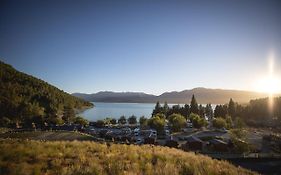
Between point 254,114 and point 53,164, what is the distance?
408 feet

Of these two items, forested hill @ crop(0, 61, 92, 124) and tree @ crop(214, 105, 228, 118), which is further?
tree @ crop(214, 105, 228, 118)

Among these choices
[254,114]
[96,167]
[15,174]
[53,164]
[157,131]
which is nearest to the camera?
[15,174]

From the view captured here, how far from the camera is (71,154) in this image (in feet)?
39.3

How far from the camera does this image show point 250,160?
1041 inches

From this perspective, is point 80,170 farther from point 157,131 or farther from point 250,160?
point 157,131

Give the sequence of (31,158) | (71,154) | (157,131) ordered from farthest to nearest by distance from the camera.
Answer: (157,131) → (71,154) → (31,158)

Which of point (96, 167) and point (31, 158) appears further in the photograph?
point (31, 158)

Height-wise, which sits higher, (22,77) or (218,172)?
(22,77)

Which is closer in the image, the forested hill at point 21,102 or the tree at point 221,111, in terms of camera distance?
the forested hill at point 21,102

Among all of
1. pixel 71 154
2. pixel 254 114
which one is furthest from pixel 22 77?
pixel 71 154

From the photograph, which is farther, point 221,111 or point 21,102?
point 21,102

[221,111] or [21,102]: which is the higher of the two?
[21,102]

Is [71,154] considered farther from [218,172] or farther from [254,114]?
[254,114]

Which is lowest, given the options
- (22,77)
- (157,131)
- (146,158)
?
(157,131)
